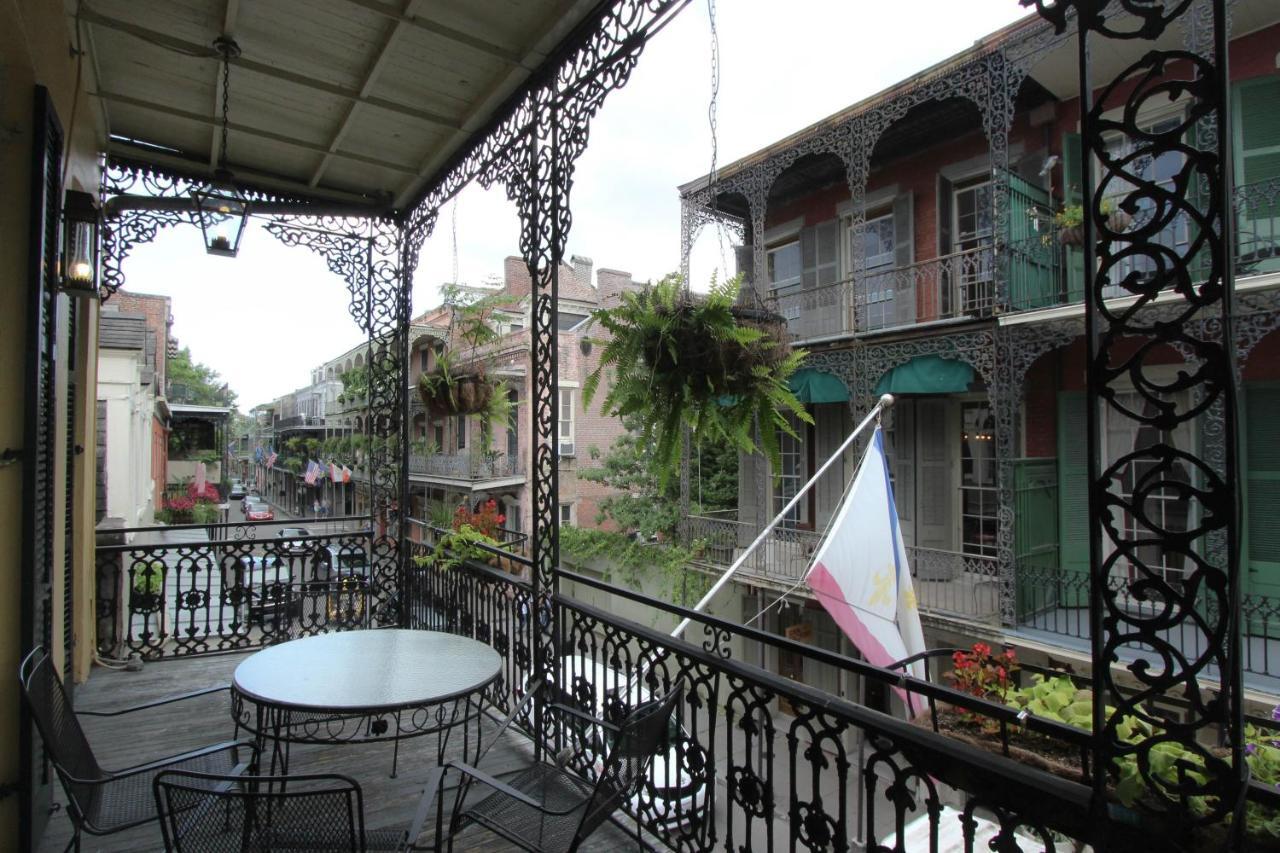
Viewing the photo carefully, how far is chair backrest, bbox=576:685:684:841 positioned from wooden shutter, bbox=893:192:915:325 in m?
8.20

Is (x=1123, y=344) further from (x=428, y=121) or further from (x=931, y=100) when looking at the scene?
(x=428, y=121)

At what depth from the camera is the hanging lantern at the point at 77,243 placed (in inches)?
117

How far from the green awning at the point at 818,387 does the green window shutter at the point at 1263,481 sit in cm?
421

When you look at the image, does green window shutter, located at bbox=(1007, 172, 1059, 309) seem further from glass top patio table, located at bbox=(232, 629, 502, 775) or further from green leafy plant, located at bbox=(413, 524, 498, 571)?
glass top patio table, located at bbox=(232, 629, 502, 775)

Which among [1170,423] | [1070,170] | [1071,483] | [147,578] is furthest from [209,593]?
[1070,170]

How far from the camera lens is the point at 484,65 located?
331 centimetres

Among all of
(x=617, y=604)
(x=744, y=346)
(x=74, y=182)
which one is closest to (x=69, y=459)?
(x=74, y=182)

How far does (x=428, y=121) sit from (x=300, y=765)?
11.6ft

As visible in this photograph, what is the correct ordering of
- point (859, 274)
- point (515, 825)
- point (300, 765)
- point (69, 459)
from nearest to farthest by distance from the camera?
point (515, 825) → point (300, 765) → point (69, 459) → point (859, 274)

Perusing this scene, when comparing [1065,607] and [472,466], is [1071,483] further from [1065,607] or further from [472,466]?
[472,466]

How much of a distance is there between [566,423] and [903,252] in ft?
32.3

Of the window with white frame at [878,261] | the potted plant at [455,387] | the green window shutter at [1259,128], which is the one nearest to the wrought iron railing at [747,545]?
the window with white frame at [878,261]

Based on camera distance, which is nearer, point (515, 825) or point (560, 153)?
point (515, 825)

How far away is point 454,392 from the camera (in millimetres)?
4715
